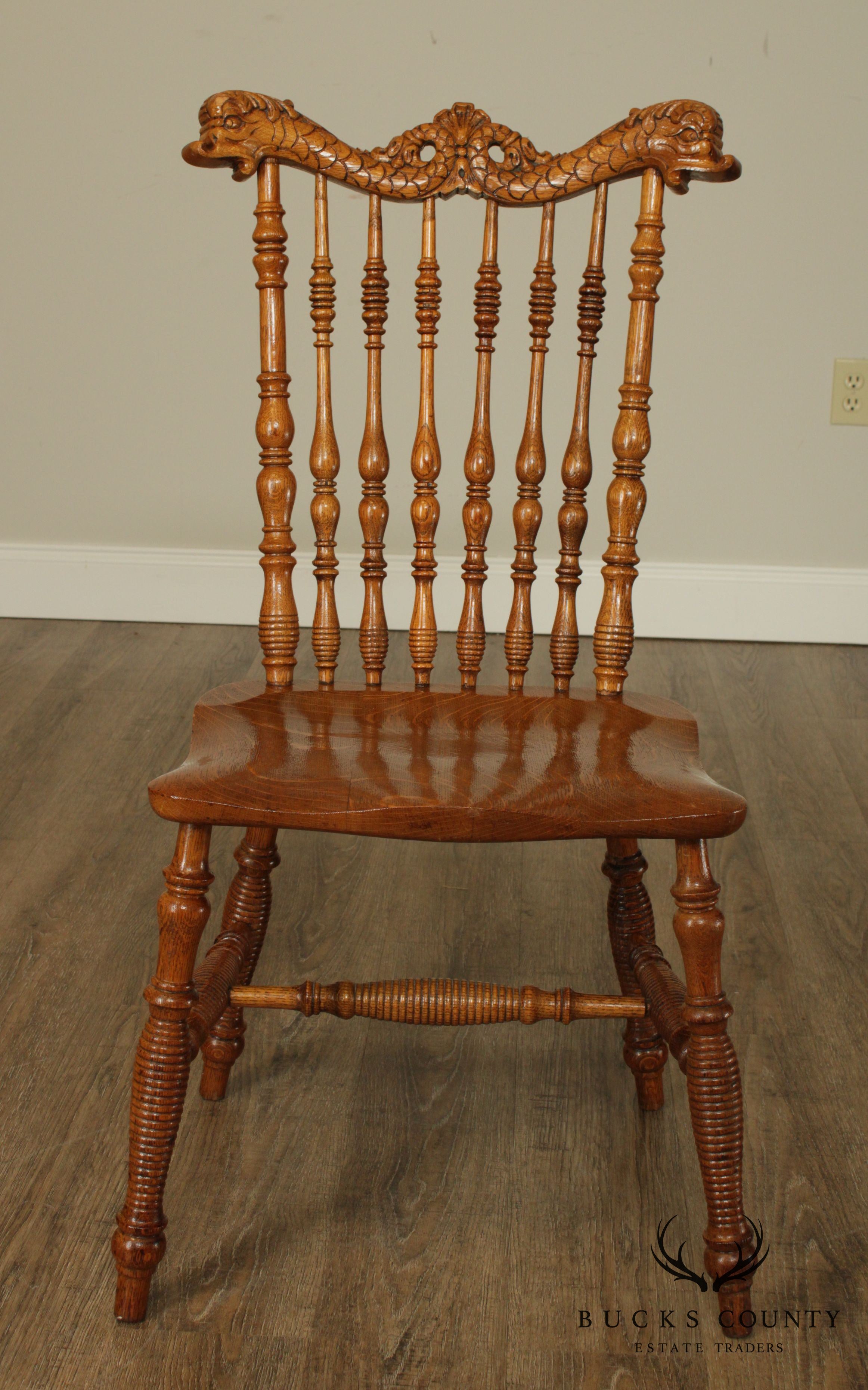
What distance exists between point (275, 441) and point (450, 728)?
0.31 m

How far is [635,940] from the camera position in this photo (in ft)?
3.79

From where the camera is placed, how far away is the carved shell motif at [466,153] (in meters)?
1.07

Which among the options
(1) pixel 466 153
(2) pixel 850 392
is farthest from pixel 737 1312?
(2) pixel 850 392

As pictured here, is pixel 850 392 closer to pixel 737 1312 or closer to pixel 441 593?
pixel 441 593

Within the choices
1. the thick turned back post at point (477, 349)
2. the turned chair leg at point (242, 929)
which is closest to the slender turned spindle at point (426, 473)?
the thick turned back post at point (477, 349)

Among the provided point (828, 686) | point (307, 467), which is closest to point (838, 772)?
point (828, 686)

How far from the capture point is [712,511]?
8.74ft

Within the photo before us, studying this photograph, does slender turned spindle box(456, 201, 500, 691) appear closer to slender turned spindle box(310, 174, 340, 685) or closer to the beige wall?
slender turned spindle box(310, 174, 340, 685)

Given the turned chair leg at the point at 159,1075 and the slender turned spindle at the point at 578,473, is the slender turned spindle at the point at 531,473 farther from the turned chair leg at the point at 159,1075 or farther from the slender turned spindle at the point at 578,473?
the turned chair leg at the point at 159,1075

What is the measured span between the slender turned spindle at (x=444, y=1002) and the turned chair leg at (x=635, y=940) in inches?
5.8

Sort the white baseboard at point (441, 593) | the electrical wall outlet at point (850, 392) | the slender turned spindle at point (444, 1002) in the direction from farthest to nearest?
the white baseboard at point (441, 593) → the electrical wall outlet at point (850, 392) → the slender turned spindle at point (444, 1002)

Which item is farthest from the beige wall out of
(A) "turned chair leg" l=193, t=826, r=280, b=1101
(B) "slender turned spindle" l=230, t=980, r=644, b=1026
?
(B) "slender turned spindle" l=230, t=980, r=644, b=1026

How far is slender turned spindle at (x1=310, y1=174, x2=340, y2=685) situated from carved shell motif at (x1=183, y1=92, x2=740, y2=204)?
4 cm

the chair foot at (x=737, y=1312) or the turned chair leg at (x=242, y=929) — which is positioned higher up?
the turned chair leg at (x=242, y=929)
